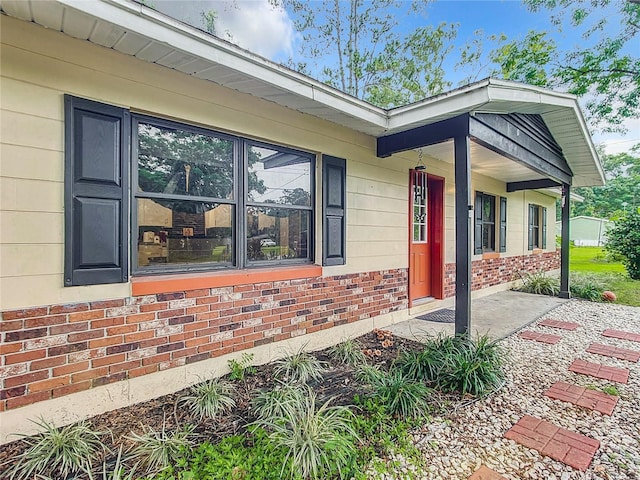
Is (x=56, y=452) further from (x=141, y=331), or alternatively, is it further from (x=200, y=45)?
(x=200, y=45)

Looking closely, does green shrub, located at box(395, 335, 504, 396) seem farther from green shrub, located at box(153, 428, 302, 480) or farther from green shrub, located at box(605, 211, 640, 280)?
green shrub, located at box(605, 211, 640, 280)

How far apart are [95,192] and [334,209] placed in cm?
244

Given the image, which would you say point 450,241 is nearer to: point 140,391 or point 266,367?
point 266,367

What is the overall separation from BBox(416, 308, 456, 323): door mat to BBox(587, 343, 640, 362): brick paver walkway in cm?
166

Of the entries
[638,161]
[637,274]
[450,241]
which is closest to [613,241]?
[637,274]

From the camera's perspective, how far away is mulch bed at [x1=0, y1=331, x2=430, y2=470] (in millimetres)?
2170

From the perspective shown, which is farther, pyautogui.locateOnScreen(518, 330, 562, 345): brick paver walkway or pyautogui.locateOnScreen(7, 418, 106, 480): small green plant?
pyautogui.locateOnScreen(518, 330, 562, 345): brick paver walkway

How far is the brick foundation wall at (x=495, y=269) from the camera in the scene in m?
5.98

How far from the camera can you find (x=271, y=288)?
3.39 meters

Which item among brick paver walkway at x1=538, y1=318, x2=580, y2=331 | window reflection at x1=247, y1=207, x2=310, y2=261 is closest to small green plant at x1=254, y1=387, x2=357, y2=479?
window reflection at x1=247, y1=207, x2=310, y2=261

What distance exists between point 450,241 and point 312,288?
10.9 ft

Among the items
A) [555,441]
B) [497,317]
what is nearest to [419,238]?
[497,317]

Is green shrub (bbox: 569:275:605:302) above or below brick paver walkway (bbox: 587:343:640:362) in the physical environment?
above

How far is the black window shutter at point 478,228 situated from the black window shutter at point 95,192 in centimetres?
648
